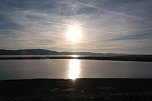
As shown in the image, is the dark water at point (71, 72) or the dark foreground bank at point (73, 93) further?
the dark water at point (71, 72)

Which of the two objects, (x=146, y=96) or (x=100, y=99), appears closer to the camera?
(x=100, y=99)

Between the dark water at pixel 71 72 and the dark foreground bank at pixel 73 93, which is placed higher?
the dark water at pixel 71 72

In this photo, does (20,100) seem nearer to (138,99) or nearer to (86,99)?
(86,99)

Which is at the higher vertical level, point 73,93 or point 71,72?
point 71,72

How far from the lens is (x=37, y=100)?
1909 centimetres

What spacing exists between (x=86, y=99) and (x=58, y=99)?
232cm

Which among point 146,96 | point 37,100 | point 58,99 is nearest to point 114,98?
point 146,96

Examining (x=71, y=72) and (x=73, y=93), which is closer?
(x=73, y=93)

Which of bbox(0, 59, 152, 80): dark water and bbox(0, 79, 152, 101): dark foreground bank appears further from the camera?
bbox(0, 59, 152, 80): dark water

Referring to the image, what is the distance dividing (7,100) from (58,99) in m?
4.17

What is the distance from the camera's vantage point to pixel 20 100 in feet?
62.4

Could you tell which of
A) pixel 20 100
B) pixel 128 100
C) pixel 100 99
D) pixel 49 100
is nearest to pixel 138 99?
pixel 128 100

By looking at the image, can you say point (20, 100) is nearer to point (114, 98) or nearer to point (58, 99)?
point (58, 99)

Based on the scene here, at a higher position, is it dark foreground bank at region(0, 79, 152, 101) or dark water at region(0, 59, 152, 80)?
dark water at region(0, 59, 152, 80)
